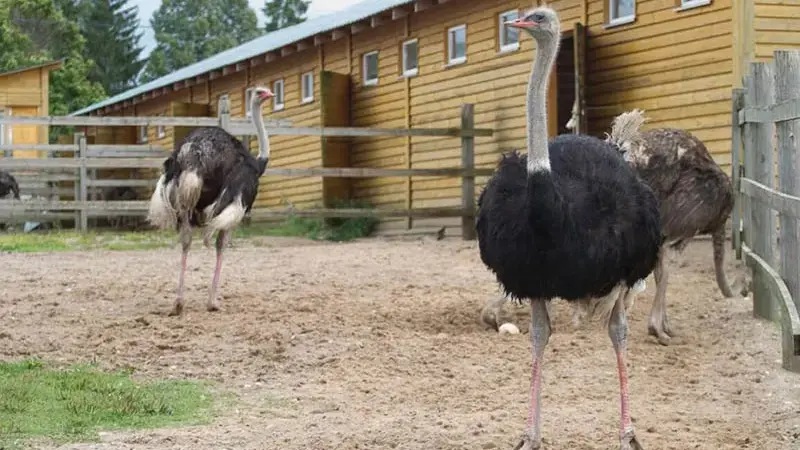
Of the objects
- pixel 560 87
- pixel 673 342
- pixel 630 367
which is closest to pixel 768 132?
pixel 673 342

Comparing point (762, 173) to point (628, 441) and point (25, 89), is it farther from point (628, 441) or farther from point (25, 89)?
point (25, 89)

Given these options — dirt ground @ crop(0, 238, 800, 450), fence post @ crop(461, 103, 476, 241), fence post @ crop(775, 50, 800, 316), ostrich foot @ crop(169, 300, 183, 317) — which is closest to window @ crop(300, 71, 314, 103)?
fence post @ crop(461, 103, 476, 241)

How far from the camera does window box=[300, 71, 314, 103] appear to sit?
26969 mm

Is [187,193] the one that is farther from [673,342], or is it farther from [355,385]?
[673,342]

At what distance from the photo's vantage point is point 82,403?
6.97 m

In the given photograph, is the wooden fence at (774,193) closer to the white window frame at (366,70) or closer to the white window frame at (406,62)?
the white window frame at (406,62)

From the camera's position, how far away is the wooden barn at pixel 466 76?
15.8m

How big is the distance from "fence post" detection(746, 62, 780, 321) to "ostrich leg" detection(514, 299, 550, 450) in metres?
3.37

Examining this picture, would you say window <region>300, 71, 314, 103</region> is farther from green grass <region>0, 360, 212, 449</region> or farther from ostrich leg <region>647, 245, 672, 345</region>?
green grass <region>0, 360, 212, 449</region>

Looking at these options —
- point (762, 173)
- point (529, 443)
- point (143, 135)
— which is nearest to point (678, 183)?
point (762, 173)

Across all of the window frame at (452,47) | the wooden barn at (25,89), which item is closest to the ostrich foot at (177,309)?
the window frame at (452,47)

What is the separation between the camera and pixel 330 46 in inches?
1020

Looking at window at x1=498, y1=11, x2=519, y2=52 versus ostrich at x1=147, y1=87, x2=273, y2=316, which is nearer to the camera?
ostrich at x1=147, y1=87, x2=273, y2=316

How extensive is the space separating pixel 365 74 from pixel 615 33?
26.2ft
